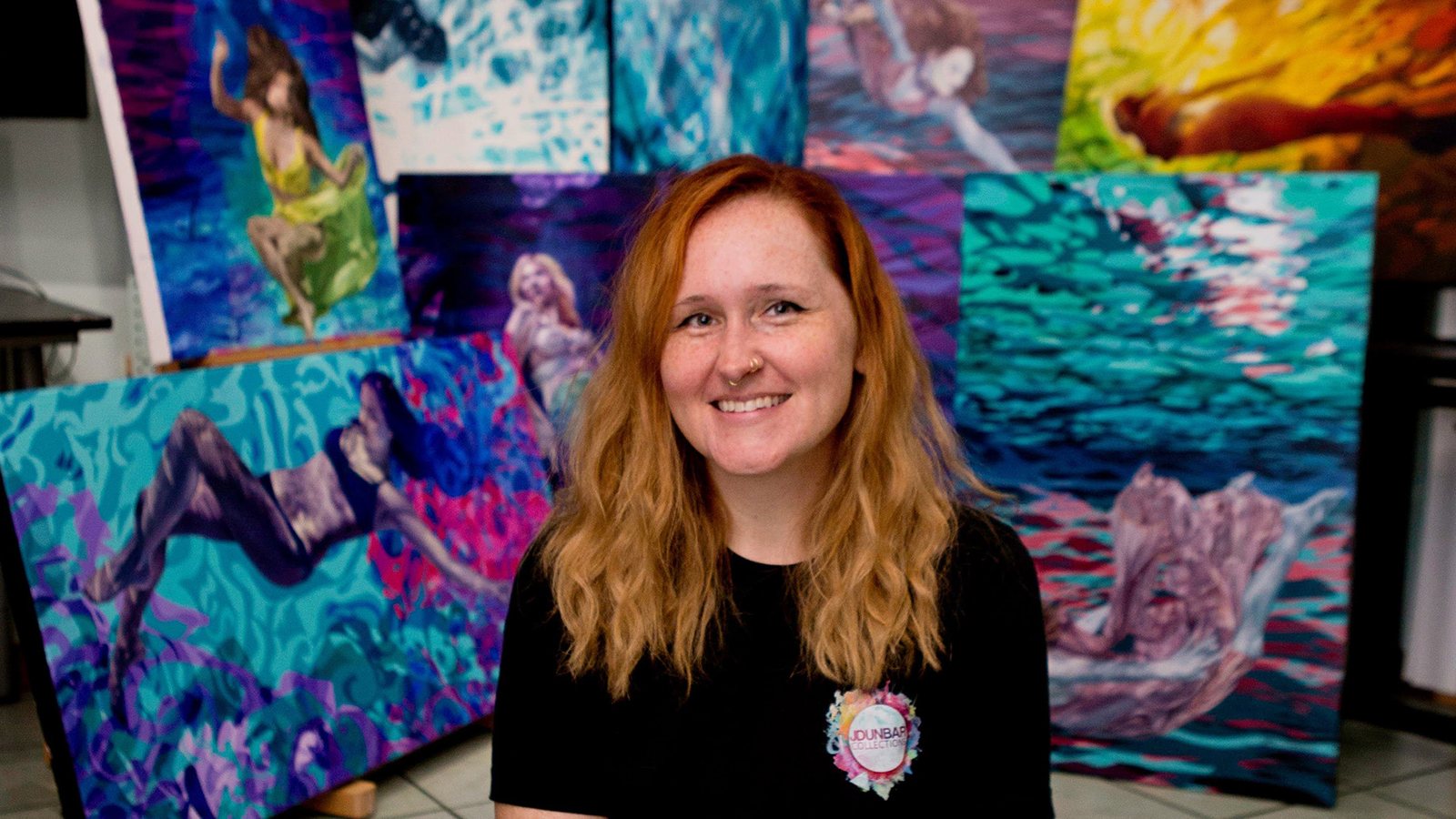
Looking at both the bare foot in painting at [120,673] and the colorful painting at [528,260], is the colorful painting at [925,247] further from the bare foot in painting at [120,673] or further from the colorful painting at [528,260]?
the bare foot in painting at [120,673]

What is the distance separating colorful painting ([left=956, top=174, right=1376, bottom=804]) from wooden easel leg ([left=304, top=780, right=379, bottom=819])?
139 centimetres

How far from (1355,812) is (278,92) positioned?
2.66 meters

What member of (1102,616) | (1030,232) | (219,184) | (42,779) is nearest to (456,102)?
(219,184)

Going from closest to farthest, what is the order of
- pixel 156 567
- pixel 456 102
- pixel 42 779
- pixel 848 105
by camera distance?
1. pixel 156 567
2. pixel 42 779
3. pixel 848 105
4. pixel 456 102

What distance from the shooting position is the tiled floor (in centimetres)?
227

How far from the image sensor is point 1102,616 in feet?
8.33

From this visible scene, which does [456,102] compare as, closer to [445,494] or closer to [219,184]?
[219,184]

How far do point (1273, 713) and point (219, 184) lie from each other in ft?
7.78

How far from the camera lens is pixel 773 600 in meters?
1.29

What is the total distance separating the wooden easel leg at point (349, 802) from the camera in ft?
7.23

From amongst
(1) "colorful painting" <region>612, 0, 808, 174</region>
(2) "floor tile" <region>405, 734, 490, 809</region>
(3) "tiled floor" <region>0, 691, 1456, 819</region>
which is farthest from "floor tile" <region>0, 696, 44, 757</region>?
(1) "colorful painting" <region>612, 0, 808, 174</region>

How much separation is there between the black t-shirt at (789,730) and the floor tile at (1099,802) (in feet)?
3.80

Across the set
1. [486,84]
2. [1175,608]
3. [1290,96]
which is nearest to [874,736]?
[1175,608]

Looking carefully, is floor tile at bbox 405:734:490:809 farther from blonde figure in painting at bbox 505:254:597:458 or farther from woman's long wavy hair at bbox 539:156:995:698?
woman's long wavy hair at bbox 539:156:995:698
